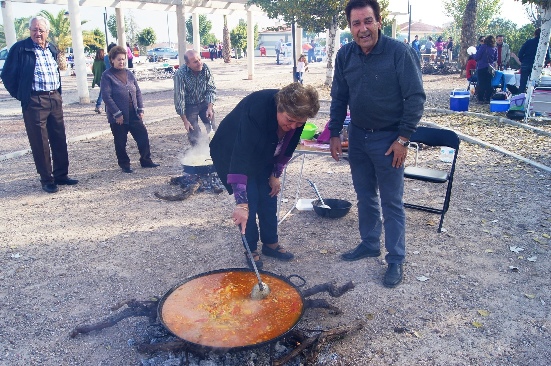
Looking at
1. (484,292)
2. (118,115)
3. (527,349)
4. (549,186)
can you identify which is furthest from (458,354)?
(118,115)

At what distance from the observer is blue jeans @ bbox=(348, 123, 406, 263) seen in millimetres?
3609

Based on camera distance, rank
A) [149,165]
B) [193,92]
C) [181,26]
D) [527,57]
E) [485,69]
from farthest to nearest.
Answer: [181,26] → [485,69] → [527,57] → [149,165] → [193,92]

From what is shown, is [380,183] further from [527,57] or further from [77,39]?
[77,39]

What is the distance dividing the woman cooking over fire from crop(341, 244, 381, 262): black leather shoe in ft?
2.71

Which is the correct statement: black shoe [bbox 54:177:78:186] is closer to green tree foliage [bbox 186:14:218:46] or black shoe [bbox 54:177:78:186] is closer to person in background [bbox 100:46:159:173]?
person in background [bbox 100:46:159:173]

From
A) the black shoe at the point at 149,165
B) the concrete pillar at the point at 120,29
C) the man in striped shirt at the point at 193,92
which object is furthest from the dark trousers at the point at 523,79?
the concrete pillar at the point at 120,29

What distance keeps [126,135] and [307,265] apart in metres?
4.02

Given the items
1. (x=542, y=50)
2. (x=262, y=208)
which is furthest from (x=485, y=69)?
(x=262, y=208)

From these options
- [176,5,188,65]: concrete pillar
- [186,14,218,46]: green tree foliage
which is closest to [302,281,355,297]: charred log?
[176,5,188,65]: concrete pillar

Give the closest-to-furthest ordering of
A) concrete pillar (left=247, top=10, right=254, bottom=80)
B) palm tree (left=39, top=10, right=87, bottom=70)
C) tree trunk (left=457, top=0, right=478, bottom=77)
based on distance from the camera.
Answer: tree trunk (left=457, top=0, right=478, bottom=77) → concrete pillar (left=247, top=10, right=254, bottom=80) → palm tree (left=39, top=10, right=87, bottom=70)

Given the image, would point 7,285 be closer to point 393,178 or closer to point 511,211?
point 393,178

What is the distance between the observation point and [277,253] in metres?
4.27

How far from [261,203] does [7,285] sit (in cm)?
228

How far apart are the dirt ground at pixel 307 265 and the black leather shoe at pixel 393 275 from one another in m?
0.07
